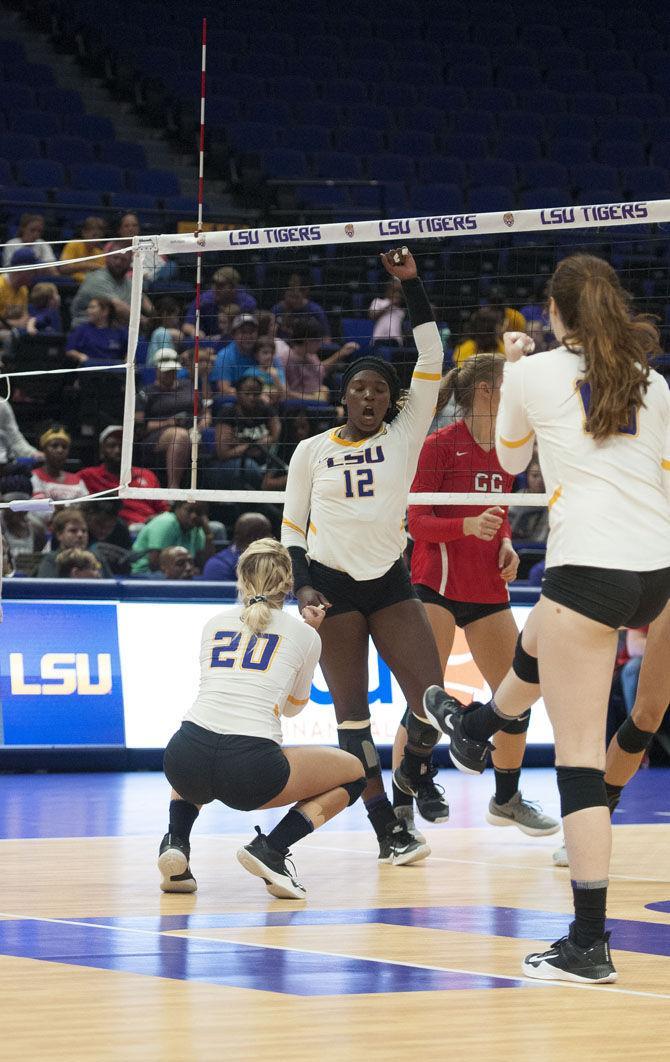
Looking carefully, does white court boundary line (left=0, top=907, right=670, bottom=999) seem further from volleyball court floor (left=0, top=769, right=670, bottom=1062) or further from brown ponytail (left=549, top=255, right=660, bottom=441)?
brown ponytail (left=549, top=255, right=660, bottom=441)

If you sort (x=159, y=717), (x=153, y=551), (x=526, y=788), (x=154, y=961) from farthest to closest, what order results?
(x=153, y=551), (x=159, y=717), (x=526, y=788), (x=154, y=961)

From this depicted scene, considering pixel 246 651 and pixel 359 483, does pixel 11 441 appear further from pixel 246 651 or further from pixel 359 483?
pixel 246 651

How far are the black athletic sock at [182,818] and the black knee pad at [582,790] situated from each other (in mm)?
1946

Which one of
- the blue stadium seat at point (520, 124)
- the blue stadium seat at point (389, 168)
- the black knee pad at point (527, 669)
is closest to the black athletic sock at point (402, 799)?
the black knee pad at point (527, 669)

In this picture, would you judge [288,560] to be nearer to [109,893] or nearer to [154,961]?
[109,893]

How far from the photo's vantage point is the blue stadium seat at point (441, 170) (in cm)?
1677

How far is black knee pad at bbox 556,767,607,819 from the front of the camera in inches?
156

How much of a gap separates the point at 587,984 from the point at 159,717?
582 centimetres

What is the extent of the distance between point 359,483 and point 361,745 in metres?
1.04

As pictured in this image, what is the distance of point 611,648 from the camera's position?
4016 millimetres

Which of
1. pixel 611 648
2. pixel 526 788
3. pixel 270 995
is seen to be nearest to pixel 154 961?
pixel 270 995

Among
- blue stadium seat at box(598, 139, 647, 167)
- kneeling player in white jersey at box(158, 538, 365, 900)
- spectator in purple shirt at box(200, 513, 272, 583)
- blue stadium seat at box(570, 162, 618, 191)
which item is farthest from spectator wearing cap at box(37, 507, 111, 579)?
blue stadium seat at box(598, 139, 647, 167)

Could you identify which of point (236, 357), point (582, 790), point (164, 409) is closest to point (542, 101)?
point (236, 357)

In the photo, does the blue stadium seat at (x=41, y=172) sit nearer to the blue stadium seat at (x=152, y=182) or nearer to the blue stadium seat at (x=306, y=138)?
the blue stadium seat at (x=152, y=182)
